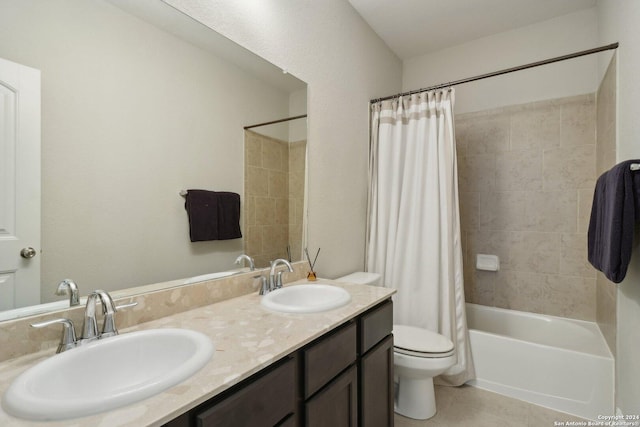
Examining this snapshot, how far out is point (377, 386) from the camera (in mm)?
1395

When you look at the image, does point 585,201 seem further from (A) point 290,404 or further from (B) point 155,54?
(B) point 155,54

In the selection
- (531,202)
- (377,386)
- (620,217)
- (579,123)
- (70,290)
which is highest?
(579,123)

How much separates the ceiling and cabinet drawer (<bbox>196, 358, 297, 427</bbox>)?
7.79 feet

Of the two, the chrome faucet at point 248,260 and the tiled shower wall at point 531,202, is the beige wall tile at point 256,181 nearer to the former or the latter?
the chrome faucet at point 248,260

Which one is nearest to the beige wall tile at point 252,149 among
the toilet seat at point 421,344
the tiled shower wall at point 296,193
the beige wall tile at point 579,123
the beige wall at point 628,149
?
the tiled shower wall at point 296,193

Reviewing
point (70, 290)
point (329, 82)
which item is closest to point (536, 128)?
point (329, 82)

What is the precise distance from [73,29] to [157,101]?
296 mm

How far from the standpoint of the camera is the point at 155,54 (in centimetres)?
117

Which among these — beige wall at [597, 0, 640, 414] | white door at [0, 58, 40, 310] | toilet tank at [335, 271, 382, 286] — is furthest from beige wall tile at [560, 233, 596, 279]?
→ white door at [0, 58, 40, 310]

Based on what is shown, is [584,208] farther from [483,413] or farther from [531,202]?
[483,413]

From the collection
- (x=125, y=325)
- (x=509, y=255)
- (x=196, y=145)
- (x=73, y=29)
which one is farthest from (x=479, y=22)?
(x=125, y=325)

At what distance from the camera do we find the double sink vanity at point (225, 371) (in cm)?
60

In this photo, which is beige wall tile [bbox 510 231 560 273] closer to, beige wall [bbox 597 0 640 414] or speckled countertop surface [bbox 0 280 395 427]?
beige wall [bbox 597 0 640 414]

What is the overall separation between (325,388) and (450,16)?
8.59 ft
